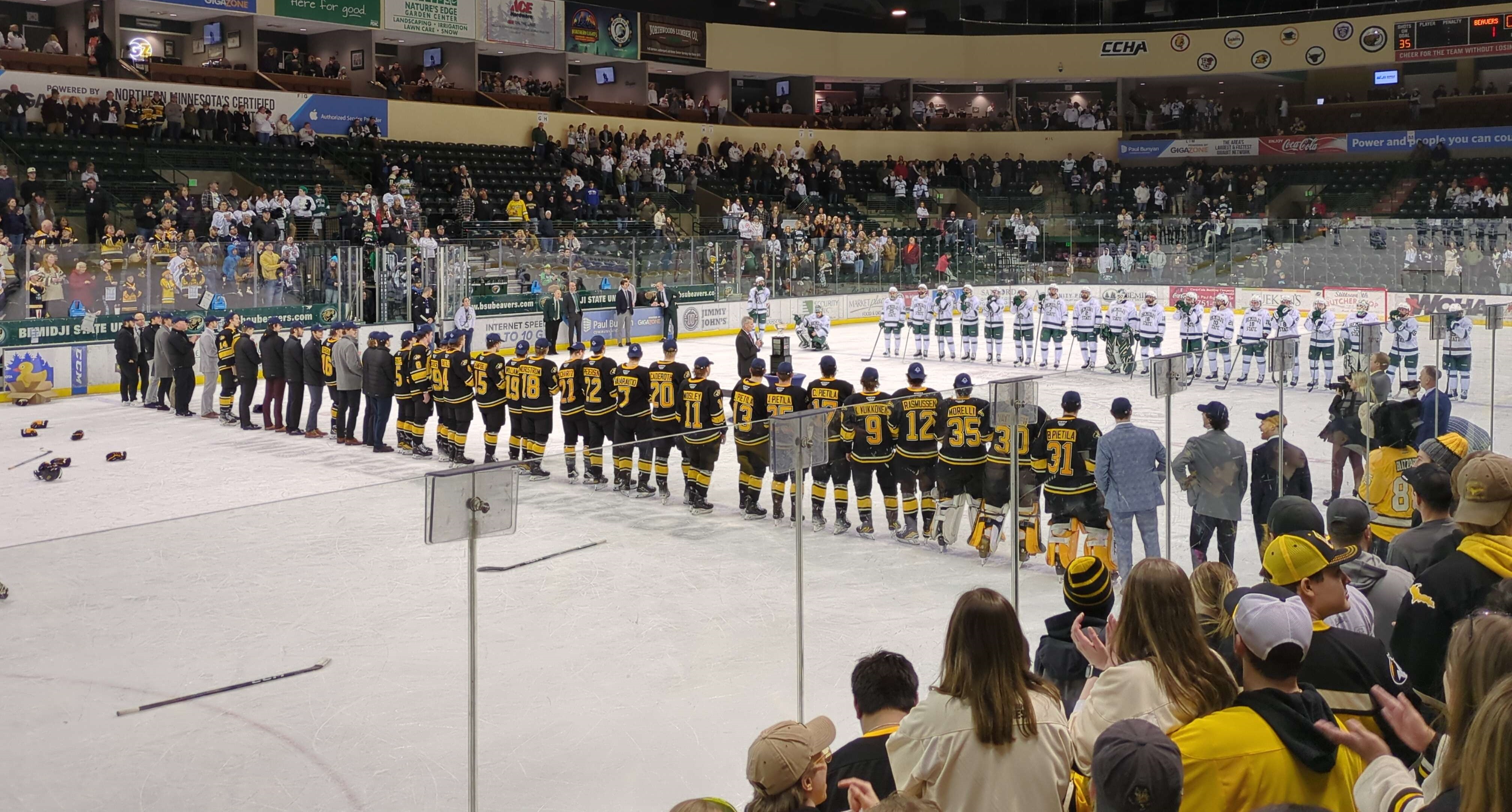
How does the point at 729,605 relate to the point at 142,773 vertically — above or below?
above

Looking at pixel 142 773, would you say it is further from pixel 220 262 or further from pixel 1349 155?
pixel 1349 155

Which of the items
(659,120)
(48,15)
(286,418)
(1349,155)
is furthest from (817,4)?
(286,418)

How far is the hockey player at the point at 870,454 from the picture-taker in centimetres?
757

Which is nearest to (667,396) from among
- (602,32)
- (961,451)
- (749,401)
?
Answer: (749,401)

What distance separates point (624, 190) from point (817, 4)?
13356 millimetres

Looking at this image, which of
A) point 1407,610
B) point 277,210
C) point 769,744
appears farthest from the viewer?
point 277,210

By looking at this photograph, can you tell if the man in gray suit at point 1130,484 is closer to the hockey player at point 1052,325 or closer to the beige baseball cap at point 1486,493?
the beige baseball cap at point 1486,493

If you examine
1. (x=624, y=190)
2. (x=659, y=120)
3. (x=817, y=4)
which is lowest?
A: (x=624, y=190)

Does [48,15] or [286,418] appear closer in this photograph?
[286,418]

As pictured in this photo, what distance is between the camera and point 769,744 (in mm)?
3307

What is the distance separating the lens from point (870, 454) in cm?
807

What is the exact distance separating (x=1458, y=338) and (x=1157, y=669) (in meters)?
8.59

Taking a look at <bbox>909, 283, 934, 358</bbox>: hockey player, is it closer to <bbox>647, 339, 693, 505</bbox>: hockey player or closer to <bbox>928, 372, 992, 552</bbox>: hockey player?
<bbox>647, 339, 693, 505</bbox>: hockey player

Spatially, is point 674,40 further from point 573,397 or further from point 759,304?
point 573,397
